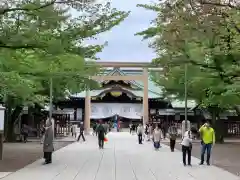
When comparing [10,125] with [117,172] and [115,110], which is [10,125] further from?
[115,110]

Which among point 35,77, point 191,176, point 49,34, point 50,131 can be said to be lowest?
point 191,176

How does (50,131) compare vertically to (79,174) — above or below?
above

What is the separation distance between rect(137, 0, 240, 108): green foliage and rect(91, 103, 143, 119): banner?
162ft

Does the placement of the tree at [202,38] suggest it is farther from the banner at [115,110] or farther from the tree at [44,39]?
the banner at [115,110]

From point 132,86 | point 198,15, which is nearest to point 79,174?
point 198,15

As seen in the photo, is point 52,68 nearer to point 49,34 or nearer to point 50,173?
point 49,34

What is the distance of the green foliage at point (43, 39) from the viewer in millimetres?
13836

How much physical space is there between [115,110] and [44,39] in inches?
2172

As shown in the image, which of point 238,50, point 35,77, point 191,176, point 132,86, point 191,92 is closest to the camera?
point 191,176

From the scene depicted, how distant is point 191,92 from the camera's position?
34062 mm

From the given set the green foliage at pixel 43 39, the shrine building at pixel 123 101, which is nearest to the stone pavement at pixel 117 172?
the green foliage at pixel 43 39

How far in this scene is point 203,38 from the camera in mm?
14875

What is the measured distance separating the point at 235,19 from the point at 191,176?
500cm

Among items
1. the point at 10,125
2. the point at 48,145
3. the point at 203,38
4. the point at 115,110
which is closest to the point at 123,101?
the point at 115,110
